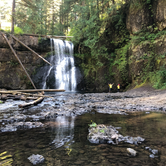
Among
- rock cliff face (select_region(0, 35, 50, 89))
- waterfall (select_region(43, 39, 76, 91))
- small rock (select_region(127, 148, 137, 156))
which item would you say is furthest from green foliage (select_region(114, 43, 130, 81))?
small rock (select_region(127, 148, 137, 156))

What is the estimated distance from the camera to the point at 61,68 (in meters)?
25.3

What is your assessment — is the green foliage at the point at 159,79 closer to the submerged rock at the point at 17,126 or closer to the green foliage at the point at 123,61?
the green foliage at the point at 123,61

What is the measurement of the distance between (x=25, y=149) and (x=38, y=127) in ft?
4.78

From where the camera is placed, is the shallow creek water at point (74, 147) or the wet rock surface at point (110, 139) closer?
the shallow creek water at point (74, 147)

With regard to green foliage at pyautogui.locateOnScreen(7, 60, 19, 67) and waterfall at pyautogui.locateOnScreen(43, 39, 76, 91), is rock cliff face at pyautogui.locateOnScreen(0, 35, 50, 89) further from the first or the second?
waterfall at pyautogui.locateOnScreen(43, 39, 76, 91)

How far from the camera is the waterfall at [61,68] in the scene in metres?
24.4

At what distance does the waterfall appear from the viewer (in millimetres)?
24375

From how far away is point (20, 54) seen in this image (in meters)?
24.5

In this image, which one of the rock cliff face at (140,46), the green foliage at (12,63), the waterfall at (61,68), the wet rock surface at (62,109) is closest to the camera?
the wet rock surface at (62,109)

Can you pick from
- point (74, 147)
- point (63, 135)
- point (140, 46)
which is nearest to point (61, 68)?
point (140, 46)

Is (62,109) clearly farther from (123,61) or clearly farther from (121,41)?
(121,41)

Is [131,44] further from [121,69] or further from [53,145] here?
[53,145]

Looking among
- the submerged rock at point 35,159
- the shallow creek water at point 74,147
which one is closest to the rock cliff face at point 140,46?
the shallow creek water at point 74,147

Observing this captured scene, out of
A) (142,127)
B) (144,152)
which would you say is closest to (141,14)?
(142,127)
